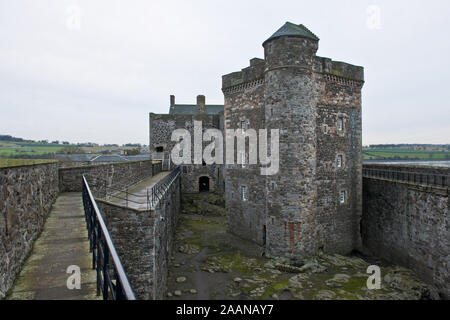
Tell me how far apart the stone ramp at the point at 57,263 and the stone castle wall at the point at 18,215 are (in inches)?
6.0

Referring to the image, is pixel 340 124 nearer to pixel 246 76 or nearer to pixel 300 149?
pixel 300 149

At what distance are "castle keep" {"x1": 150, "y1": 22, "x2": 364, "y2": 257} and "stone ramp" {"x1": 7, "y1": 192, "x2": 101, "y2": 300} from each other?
9.66 meters

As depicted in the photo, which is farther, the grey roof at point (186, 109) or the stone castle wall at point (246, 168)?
the grey roof at point (186, 109)

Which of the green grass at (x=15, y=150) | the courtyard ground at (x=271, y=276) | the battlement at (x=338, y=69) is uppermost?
the battlement at (x=338, y=69)

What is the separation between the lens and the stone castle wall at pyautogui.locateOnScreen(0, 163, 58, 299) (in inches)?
163

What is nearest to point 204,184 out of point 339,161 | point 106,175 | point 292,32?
point 339,161

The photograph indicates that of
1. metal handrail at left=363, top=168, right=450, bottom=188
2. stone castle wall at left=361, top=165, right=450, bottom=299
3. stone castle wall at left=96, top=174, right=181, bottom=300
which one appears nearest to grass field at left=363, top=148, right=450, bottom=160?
metal handrail at left=363, top=168, right=450, bottom=188

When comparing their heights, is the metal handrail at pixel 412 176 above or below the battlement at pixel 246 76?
below

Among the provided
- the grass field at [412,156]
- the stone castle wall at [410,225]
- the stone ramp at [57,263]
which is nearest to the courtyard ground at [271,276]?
the stone castle wall at [410,225]

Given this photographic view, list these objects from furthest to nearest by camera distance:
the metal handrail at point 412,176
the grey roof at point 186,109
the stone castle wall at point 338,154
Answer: the grey roof at point 186,109 < the stone castle wall at point 338,154 < the metal handrail at point 412,176

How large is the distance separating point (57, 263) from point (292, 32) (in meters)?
13.5

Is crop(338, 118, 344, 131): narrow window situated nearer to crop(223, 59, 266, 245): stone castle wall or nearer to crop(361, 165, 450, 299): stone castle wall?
crop(361, 165, 450, 299): stone castle wall

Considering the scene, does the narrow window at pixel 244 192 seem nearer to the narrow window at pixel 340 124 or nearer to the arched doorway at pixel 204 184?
the narrow window at pixel 340 124

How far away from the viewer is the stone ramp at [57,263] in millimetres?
3723
